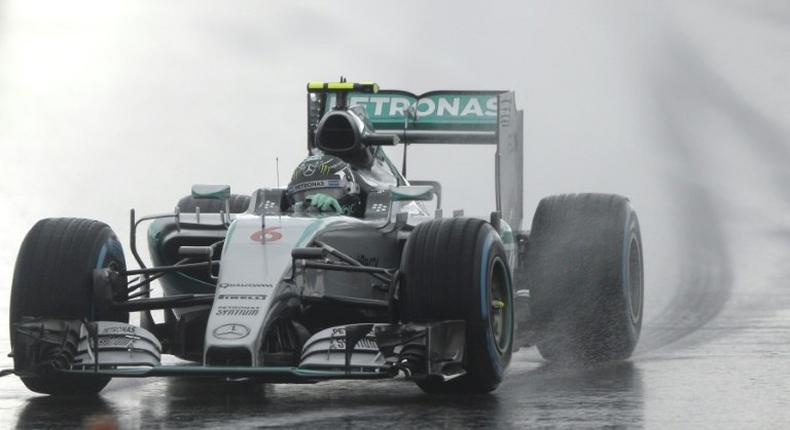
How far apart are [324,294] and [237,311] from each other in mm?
981

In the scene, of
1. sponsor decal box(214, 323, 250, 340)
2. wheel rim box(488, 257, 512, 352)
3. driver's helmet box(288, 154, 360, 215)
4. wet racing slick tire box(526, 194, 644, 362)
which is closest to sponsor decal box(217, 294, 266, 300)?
sponsor decal box(214, 323, 250, 340)

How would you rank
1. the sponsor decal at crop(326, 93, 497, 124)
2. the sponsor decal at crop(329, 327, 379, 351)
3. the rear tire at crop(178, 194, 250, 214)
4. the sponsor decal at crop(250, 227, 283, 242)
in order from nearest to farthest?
the sponsor decal at crop(329, 327, 379, 351) < the sponsor decal at crop(250, 227, 283, 242) < the rear tire at crop(178, 194, 250, 214) < the sponsor decal at crop(326, 93, 497, 124)

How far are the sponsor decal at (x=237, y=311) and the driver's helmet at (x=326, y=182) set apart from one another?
253 cm

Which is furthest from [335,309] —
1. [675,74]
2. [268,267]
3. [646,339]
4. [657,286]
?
[675,74]

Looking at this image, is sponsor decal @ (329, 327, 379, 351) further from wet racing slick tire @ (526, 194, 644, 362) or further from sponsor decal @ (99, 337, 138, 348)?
wet racing slick tire @ (526, 194, 644, 362)

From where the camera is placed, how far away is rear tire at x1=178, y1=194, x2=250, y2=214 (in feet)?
52.2

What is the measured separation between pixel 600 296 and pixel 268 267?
4.07 meters

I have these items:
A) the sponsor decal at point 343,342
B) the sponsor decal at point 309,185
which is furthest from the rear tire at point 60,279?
the sponsor decal at point 309,185

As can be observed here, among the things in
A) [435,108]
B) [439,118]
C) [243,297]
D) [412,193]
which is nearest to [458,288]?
[243,297]

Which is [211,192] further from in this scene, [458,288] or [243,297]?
[458,288]

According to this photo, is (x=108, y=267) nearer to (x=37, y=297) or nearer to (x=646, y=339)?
(x=37, y=297)

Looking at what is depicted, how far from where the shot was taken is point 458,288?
36.9ft

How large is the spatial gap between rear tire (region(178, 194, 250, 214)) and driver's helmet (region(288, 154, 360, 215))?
6.83 feet

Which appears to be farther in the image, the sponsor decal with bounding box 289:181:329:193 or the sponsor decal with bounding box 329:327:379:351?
the sponsor decal with bounding box 289:181:329:193
